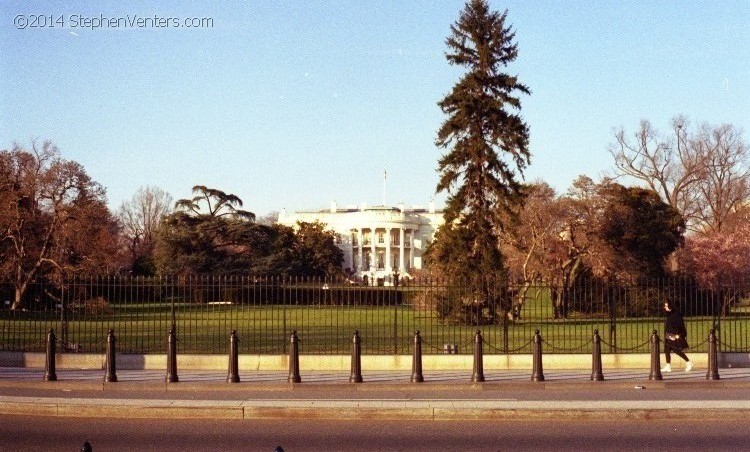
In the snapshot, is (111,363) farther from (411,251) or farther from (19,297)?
(411,251)

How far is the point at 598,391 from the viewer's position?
17844 millimetres

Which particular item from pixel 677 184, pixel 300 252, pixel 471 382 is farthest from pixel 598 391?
pixel 300 252

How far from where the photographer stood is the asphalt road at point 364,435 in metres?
12.0

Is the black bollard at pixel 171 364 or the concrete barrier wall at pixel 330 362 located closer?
the black bollard at pixel 171 364

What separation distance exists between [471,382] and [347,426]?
5146 millimetres

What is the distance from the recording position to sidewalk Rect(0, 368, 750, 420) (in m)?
14.8

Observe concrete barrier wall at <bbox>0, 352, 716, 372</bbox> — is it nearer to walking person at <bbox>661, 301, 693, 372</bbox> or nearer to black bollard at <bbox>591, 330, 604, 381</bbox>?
walking person at <bbox>661, 301, 693, 372</bbox>

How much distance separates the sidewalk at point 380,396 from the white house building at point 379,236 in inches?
→ 4287

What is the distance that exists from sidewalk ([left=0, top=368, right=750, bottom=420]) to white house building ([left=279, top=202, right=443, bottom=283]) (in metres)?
109

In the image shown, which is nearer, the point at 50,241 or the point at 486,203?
the point at 486,203

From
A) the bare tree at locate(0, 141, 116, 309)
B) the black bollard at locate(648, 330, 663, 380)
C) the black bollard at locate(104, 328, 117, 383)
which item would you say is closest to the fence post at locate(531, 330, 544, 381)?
the black bollard at locate(648, 330, 663, 380)

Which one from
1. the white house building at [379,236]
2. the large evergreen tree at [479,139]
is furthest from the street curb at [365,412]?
the white house building at [379,236]

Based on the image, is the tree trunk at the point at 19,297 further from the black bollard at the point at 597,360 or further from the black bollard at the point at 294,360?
the black bollard at the point at 597,360

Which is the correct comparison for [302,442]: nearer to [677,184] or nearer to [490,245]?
[490,245]
